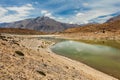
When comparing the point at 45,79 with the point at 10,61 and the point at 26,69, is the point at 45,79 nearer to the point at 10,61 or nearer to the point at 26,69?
the point at 26,69

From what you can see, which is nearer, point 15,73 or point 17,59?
point 15,73

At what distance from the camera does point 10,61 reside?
18.3 m

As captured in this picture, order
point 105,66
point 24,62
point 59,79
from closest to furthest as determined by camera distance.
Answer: point 59,79
point 24,62
point 105,66

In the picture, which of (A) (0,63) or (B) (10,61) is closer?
(A) (0,63)

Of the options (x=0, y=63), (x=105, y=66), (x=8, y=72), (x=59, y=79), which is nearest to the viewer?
(x=8, y=72)

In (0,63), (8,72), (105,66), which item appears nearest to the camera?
(8,72)

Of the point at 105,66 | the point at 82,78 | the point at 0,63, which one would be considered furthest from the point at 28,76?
the point at 105,66

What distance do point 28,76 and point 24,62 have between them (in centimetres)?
322

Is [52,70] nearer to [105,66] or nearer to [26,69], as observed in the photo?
[26,69]

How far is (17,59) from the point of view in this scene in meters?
19.3

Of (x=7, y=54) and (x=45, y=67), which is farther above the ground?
(x=7, y=54)

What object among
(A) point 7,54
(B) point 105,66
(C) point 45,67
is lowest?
(B) point 105,66

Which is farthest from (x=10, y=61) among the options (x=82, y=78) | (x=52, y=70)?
(x=82, y=78)

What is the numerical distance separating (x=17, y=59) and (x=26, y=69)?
6.26 feet
